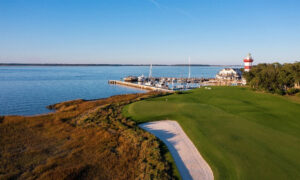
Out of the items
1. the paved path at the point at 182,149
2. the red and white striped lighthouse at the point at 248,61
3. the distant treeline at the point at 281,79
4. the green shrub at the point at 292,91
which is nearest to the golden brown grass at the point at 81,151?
the paved path at the point at 182,149

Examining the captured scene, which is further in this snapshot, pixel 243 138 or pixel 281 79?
pixel 281 79

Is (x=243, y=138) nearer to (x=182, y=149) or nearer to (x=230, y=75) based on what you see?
(x=182, y=149)

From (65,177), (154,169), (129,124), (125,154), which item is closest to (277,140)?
(154,169)

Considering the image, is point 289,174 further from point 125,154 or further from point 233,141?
point 125,154

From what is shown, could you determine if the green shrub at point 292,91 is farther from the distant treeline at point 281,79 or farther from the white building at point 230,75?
the white building at point 230,75

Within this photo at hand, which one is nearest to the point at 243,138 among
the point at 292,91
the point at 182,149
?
the point at 182,149
